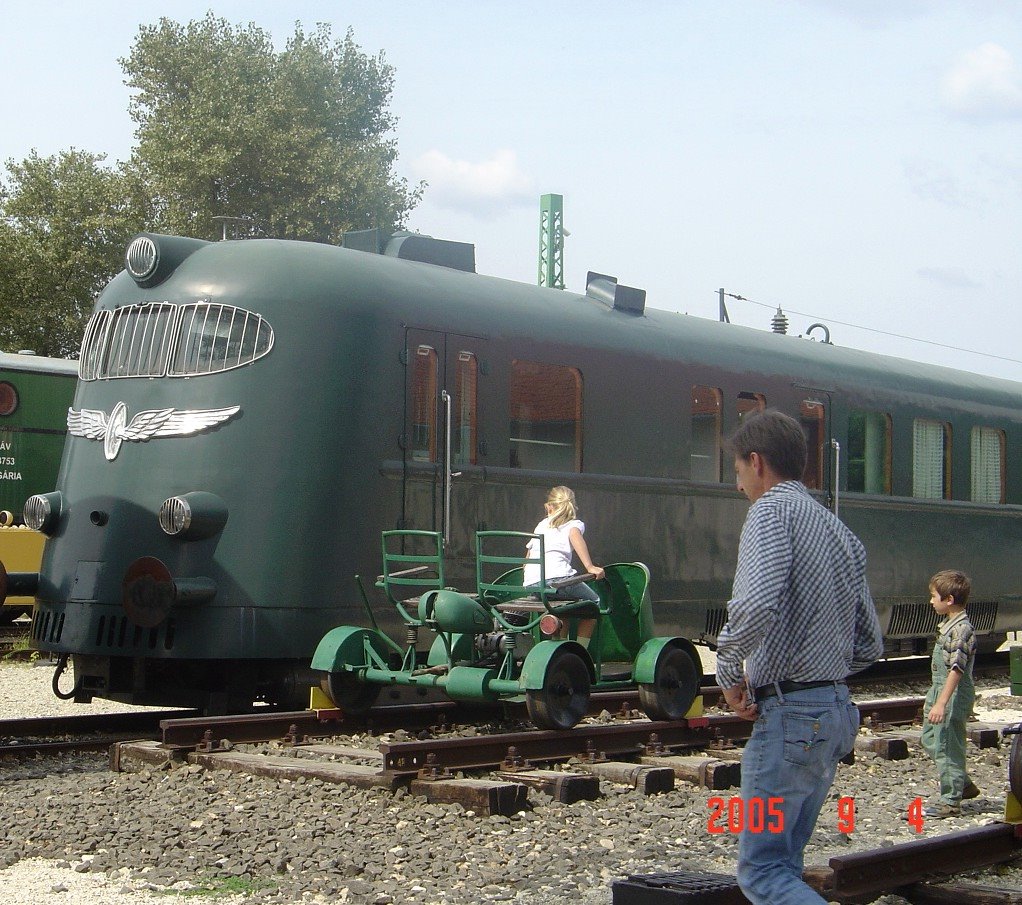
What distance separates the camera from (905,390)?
14.5m

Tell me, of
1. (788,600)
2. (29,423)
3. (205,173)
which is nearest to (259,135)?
(205,173)

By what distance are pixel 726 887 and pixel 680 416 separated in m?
7.55

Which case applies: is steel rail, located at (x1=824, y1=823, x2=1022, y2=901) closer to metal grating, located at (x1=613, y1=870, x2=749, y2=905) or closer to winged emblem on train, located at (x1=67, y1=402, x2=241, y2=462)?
metal grating, located at (x1=613, y1=870, x2=749, y2=905)

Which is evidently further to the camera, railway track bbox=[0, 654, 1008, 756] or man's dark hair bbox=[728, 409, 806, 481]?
railway track bbox=[0, 654, 1008, 756]

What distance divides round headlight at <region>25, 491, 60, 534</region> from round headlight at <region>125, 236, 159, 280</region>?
1.62 meters

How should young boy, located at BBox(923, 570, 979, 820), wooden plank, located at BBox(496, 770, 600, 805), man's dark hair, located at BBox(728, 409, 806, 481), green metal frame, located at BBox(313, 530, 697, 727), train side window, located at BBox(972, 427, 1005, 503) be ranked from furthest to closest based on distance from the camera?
train side window, located at BBox(972, 427, 1005, 503), green metal frame, located at BBox(313, 530, 697, 727), young boy, located at BBox(923, 570, 979, 820), wooden plank, located at BBox(496, 770, 600, 805), man's dark hair, located at BBox(728, 409, 806, 481)

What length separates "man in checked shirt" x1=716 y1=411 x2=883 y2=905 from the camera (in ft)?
12.0

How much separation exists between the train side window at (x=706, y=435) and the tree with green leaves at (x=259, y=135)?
70.9 ft

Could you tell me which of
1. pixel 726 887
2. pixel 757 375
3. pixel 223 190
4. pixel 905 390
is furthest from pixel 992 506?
pixel 223 190

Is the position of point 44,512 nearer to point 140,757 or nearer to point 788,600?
point 140,757

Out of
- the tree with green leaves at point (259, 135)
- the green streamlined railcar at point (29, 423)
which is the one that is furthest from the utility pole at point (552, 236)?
the green streamlined railcar at point (29, 423)

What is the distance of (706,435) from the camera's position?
1220 cm

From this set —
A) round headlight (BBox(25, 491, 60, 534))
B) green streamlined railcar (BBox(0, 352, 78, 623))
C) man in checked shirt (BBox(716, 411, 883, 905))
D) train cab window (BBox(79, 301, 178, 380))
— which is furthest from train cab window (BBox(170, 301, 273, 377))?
green streamlined railcar (BBox(0, 352, 78, 623))

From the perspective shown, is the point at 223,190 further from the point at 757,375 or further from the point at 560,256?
the point at 757,375
